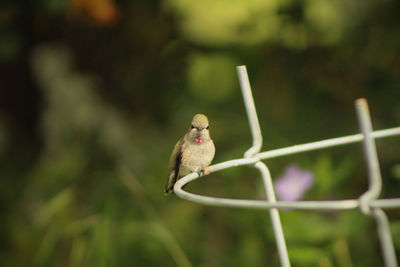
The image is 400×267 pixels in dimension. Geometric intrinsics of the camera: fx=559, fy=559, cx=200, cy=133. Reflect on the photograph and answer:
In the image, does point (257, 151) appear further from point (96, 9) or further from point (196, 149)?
point (96, 9)

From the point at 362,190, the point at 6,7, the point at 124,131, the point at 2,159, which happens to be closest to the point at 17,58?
the point at 6,7

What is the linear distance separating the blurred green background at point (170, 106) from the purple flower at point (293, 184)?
67 millimetres

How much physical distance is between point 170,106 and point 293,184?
107 centimetres

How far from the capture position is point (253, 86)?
9.58 feet

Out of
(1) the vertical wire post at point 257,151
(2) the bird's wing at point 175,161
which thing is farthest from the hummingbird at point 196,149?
(1) the vertical wire post at point 257,151

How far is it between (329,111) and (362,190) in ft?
1.48

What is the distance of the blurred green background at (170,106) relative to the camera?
96.4 inches

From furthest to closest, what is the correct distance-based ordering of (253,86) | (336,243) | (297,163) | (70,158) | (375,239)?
(253,86)
(70,158)
(297,163)
(375,239)
(336,243)

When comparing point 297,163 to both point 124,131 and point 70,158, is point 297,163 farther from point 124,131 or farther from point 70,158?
point 70,158

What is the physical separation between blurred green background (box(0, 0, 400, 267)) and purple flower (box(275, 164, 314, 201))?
7 cm

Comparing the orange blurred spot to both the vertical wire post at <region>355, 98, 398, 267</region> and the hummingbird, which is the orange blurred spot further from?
the vertical wire post at <region>355, 98, 398, 267</region>

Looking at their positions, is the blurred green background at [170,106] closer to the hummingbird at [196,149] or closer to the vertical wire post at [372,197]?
the hummingbird at [196,149]

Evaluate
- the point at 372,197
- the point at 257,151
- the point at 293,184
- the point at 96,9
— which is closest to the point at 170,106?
the point at 96,9

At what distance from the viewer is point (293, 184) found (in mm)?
2070
